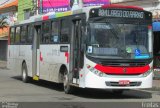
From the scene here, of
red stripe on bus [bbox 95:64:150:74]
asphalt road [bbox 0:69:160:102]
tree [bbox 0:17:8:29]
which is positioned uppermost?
tree [bbox 0:17:8:29]

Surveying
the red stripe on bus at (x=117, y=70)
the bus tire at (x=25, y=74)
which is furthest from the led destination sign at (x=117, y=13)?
the bus tire at (x=25, y=74)

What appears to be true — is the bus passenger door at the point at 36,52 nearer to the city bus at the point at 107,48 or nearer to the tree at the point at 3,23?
the city bus at the point at 107,48

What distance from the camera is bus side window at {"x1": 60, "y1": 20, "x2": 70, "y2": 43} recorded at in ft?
59.6

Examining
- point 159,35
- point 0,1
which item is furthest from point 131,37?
point 0,1

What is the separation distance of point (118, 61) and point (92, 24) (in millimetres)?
1562

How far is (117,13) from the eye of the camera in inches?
650

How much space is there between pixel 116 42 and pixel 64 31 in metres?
2.93

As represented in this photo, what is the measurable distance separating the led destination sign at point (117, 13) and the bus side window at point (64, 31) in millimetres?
2041

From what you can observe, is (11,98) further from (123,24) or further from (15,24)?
(15,24)

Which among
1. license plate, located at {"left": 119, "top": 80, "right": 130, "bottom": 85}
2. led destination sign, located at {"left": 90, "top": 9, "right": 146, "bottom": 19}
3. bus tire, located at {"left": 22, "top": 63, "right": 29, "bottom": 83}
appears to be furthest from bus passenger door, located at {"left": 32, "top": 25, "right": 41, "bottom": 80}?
license plate, located at {"left": 119, "top": 80, "right": 130, "bottom": 85}

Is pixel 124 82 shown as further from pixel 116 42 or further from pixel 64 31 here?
pixel 64 31

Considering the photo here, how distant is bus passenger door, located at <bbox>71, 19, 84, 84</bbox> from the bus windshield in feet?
2.31

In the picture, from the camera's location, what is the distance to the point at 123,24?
54.2 ft

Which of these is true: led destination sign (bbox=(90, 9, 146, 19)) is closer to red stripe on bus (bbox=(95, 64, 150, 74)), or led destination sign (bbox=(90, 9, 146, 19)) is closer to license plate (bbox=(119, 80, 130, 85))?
red stripe on bus (bbox=(95, 64, 150, 74))
